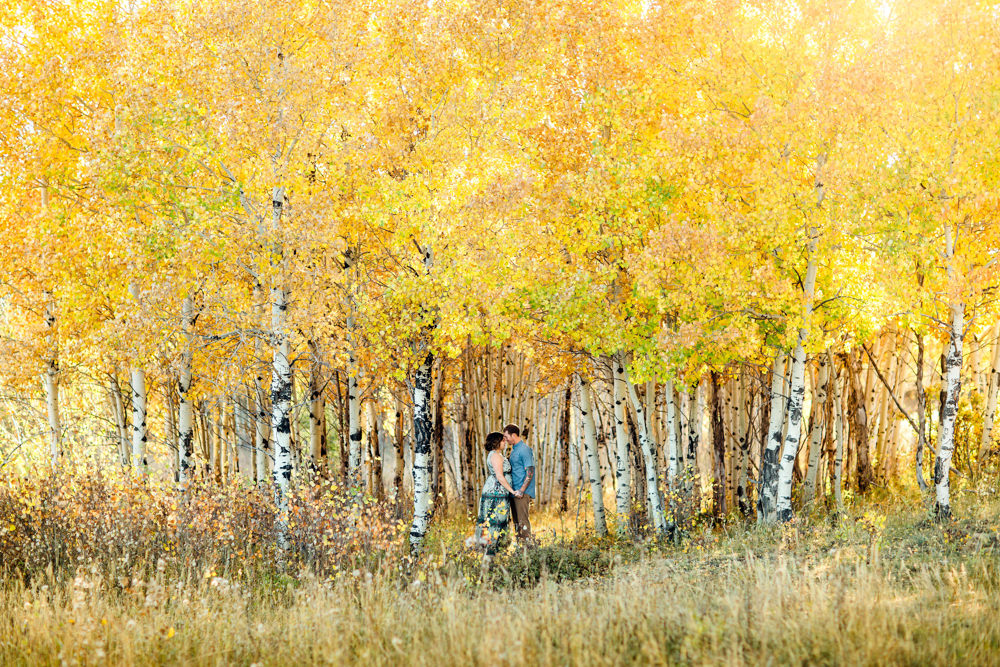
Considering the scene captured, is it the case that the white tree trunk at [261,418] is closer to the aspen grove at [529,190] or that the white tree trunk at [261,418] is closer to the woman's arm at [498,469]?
the aspen grove at [529,190]

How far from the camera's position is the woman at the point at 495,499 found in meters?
9.98

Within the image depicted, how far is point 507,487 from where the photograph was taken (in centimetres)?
1027

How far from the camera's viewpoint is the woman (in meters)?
9.98

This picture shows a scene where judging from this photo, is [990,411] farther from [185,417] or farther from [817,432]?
[185,417]

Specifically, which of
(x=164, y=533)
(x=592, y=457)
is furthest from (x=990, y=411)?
(x=164, y=533)

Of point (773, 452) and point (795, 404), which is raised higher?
point (795, 404)

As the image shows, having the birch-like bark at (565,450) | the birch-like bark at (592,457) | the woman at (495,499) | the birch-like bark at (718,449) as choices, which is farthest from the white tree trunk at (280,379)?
the birch-like bark at (565,450)

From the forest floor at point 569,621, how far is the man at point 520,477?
2162 mm

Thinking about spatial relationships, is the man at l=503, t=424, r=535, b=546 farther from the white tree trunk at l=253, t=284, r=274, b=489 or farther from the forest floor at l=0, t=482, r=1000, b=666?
the white tree trunk at l=253, t=284, r=274, b=489

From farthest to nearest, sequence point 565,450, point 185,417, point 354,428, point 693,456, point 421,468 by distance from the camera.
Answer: point 565,450
point 354,428
point 693,456
point 185,417
point 421,468

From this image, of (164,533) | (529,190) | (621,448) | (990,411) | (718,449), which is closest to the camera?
Result: (164,533)

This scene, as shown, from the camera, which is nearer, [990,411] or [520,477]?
[520,477]

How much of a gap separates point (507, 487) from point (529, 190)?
13.4 feet

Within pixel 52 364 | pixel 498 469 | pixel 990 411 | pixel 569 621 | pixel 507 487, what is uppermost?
pixel 52 364
